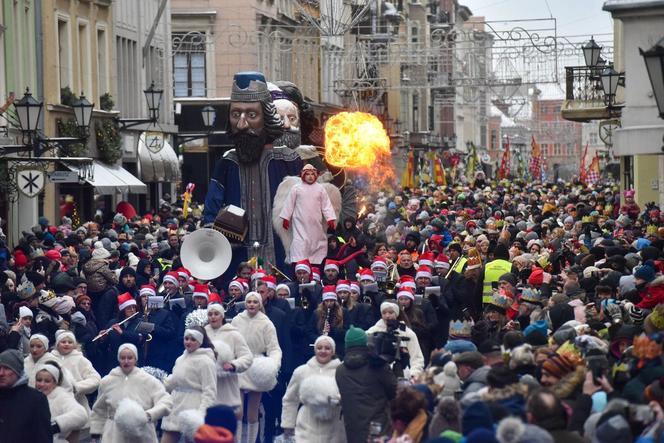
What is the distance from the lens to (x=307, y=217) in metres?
21.9

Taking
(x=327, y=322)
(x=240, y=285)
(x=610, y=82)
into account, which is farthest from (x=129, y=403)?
Result: (x=610, y=82)

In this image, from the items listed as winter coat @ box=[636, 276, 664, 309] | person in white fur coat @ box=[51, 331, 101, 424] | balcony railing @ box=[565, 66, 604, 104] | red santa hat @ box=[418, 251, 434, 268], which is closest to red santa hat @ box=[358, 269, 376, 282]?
red santa hat @ box=[418, 251, 434, 268]

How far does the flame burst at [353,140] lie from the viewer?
26.1m

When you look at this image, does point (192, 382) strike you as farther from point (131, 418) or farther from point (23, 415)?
point (23, 415)

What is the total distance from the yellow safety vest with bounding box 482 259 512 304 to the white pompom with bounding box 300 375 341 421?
5812mm

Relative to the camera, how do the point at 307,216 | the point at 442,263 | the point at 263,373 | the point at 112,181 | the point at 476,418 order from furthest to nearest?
the point at 112,181, the point at 307,216, the point at 442,263, the point at 263,373, the point at 476,418

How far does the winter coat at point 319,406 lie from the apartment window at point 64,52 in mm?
26614

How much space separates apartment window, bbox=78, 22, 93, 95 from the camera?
1632 inches

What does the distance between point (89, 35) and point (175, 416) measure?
95.4ft

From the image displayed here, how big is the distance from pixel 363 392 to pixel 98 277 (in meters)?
7.49

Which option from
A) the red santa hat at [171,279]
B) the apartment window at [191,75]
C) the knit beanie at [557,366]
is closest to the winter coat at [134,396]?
the knit beanie at [557,366]

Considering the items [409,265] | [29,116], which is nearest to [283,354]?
[409,265]

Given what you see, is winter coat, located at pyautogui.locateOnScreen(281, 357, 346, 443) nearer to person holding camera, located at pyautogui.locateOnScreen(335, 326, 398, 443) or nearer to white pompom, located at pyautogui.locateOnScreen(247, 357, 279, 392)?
person holding camera, located at pyautogui.locateOnScreen(335, 326, 398, 443)

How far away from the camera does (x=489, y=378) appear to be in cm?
1076
